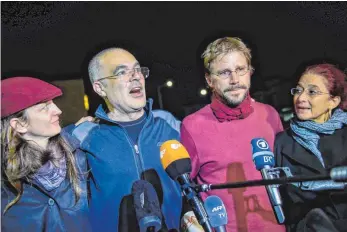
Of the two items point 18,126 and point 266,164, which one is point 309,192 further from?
point 18,126

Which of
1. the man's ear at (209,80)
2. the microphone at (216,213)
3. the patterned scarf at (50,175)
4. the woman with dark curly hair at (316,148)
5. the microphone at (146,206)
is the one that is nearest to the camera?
the microphone at (216,213)

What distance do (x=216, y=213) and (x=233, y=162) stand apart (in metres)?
0.64

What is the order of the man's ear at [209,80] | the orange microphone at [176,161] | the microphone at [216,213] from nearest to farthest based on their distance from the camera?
the microphone at [216,213] < the orange microphone at [176,161] < the man's ear at [209,80]

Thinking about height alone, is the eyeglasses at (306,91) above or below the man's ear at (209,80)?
below

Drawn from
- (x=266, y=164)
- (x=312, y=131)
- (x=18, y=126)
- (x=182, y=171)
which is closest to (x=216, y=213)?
(x=182, y=171)

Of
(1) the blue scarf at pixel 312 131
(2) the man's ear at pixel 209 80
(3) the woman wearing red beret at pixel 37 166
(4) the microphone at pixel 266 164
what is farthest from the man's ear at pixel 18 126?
(1) the blue scarf at pixel 312 131

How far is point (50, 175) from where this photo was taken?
11.0ft

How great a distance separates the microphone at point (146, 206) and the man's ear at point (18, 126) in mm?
765

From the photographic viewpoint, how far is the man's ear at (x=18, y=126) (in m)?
3.32

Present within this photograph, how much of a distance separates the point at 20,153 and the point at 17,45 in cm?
69

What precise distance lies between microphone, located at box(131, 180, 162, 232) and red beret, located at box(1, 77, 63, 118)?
0.80 meters

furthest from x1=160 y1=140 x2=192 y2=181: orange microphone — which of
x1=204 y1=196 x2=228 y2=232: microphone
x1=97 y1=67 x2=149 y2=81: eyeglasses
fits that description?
x1=97 y1=67 x2=149 y2=81: eyeglasses

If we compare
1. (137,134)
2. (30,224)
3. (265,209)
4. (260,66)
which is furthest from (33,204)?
(260,66)

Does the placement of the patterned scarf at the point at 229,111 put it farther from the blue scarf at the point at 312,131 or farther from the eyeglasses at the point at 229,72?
the blue scarf at the point at 312,131
